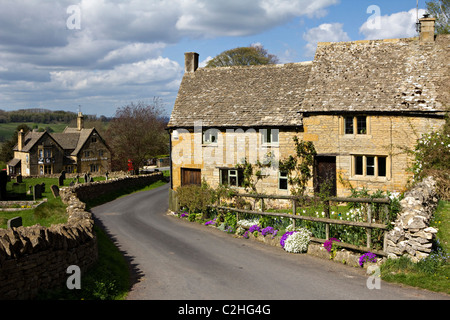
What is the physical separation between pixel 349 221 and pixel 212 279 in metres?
5.45

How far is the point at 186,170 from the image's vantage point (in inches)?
1138

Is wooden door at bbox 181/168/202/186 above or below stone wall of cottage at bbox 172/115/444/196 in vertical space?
below

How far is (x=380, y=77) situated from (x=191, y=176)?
14.0 meters

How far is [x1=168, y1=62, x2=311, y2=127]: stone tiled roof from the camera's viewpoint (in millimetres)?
25656

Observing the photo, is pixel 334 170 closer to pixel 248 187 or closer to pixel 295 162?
pixel 295 162

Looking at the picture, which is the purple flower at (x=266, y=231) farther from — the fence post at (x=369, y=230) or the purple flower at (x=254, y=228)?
the fence post at (x=369, y=230)

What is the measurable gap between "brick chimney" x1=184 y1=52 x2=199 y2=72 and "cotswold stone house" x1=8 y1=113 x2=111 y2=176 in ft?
151

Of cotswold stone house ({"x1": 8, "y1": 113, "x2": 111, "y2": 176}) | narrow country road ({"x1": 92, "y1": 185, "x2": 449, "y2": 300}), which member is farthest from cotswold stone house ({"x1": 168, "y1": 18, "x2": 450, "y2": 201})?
cotswold stone house ({"x1": 8, "y1": 113, "x2": 111, "y2": 176})

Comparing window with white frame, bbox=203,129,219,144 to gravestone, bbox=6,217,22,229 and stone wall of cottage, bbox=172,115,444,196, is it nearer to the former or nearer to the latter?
stone wall of cottage, bbox=172,115,444,196

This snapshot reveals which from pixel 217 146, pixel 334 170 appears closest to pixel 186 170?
pixel 217 146

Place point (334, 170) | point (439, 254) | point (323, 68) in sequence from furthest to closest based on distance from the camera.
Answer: point (323, 68) < point (334, 170) < point (439, 254)

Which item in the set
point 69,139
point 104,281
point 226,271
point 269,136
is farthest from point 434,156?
point 69,139

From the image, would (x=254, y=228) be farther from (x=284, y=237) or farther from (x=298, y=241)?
(x=298, y=241)

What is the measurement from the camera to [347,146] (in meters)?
23.3
